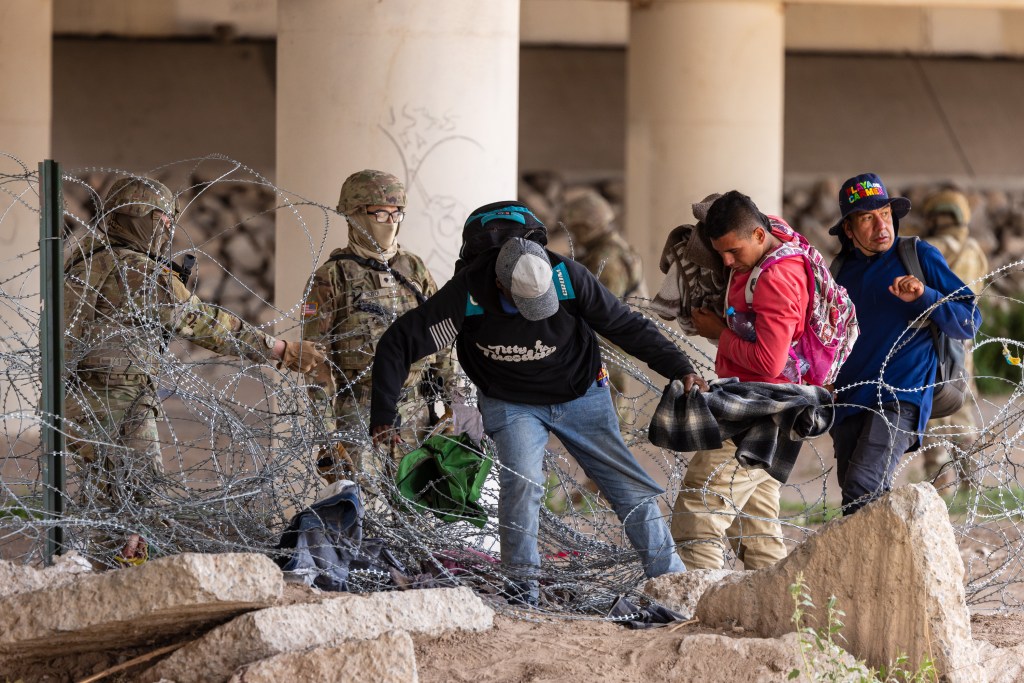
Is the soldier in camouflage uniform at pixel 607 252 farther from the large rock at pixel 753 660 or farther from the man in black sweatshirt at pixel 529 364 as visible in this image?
the large rock at pixel 753 660

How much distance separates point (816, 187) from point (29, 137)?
26.4ft

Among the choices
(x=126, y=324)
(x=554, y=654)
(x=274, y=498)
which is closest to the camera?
(x=554, y=654)

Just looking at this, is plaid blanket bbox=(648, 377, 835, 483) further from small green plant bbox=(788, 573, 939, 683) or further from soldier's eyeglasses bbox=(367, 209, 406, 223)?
soldier's eyeglasses bbox=(367, 209, 406, 223)

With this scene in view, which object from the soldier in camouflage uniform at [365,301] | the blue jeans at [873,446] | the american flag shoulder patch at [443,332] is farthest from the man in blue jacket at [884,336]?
the soldier in camouflage uniform at [365,301]

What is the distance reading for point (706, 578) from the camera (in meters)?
4.81

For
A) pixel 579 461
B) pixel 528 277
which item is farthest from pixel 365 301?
pixel 528 277

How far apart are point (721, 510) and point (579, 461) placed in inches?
27.4

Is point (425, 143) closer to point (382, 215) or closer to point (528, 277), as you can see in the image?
point (382, 215)

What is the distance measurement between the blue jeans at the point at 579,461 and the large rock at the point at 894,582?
2.44 ft

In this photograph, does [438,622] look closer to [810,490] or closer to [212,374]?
[810,490]

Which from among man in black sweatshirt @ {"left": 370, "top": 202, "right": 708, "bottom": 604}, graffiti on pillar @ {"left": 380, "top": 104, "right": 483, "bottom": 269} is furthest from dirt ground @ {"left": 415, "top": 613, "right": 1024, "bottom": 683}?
graffiti on pillar @ {"left": 380, "top": 104, "right": 483, "bottom": 269}

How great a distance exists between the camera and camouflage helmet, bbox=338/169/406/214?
19.1ft

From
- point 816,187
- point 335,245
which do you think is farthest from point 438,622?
point 816,187

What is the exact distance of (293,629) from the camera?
12.6ft
